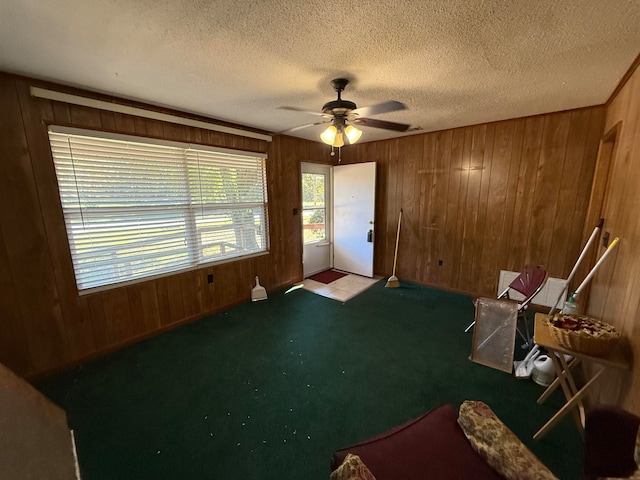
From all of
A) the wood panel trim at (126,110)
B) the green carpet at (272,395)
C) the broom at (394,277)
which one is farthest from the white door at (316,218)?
the green carpet at (272,395)

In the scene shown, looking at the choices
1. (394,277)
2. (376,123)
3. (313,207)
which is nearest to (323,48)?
(376,123)

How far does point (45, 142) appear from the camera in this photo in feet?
6.39

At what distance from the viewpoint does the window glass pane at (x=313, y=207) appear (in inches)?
166

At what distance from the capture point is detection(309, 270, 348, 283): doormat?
4.23 meters

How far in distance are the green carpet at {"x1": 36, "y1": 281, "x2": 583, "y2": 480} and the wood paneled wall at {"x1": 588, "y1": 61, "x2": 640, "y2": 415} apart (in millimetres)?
507

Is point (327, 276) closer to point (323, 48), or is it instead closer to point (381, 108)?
point (381, 108)

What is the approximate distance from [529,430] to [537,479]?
95cm

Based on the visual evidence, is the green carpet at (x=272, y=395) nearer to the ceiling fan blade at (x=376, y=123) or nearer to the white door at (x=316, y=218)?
the white door at (x=316, y=218)

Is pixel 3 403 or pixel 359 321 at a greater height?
pixel 3 403

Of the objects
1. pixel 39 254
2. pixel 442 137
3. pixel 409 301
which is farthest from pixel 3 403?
pixel 442 137

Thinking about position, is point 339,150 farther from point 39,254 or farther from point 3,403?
point 3,403

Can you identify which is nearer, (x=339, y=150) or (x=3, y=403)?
(x=3, y=403)

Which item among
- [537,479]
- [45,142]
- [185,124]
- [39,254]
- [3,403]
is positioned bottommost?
[537,479]

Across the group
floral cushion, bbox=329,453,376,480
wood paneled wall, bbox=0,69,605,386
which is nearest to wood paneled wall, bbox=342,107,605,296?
wood paneled wall, bbox=0,69,605,386
